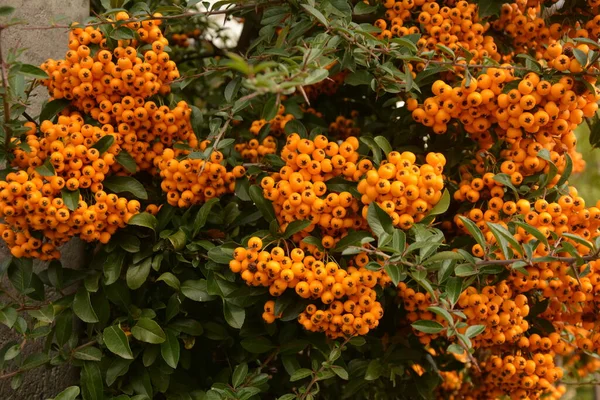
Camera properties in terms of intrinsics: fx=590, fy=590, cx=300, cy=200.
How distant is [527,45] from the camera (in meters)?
2.48

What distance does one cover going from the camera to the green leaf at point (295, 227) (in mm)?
1849

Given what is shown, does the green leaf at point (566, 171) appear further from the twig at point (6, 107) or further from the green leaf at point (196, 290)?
the twig at point (6, 107)

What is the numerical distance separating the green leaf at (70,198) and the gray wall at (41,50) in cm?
64

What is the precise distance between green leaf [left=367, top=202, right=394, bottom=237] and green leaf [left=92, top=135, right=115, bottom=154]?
35.3 inches

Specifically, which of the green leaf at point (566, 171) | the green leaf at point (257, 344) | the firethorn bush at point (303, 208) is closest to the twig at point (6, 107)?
the firethorn bush at point (303, 208)

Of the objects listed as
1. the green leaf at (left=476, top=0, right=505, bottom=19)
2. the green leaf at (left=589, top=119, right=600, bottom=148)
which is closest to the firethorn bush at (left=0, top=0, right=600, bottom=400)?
the green leaf at (left=476, top=0, right=505, bottom=19)

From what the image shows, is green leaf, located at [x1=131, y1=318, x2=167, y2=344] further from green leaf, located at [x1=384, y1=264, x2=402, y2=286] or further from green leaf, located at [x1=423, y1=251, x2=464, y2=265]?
green leaf, located at [x1=423, y1=251, x2=464, y2=265]

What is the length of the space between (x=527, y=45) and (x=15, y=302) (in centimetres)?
224

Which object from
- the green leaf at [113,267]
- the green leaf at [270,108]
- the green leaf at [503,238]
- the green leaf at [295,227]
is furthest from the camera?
the green leaf at [113,267]

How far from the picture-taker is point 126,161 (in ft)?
6.85

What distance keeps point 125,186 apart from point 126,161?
0.29 feet

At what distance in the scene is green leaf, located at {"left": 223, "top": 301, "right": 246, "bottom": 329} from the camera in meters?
1.96

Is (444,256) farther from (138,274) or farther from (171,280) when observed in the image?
(138,274)

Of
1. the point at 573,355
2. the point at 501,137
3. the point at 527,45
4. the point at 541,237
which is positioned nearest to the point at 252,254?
the point at 541,237
